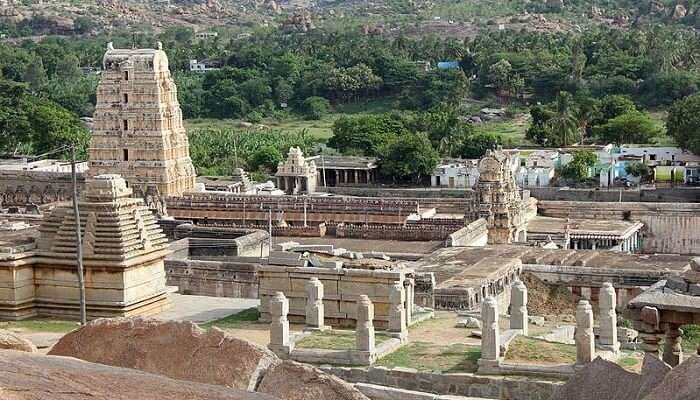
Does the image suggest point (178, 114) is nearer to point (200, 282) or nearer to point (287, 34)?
point (200, 282)

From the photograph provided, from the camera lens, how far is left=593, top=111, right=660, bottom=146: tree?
62844 millimetres

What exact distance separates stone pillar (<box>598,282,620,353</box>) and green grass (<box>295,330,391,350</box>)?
11.2 ft

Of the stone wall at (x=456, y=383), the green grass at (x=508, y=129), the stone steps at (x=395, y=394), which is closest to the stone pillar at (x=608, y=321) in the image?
the stone wall at (x=456, y=383)

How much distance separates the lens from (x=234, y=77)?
95000mm

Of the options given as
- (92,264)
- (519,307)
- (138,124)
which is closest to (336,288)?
(519,307)

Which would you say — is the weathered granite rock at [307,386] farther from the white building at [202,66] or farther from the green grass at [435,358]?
the white building at [202,66]

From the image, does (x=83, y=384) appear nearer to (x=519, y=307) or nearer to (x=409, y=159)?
(x=519, y=307)

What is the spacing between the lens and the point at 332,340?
62.6ft

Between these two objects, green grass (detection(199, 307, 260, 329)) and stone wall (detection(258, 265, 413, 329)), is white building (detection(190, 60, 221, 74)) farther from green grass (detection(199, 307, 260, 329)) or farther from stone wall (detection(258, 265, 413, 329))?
stone wall (detection(258, 265, 413, 329))

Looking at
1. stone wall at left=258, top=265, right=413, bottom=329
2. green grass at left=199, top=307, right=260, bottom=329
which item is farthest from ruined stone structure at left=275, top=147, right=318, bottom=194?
stone wall at left=258, top=265, right=413, bottom=329

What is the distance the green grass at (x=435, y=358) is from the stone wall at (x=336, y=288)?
173cm

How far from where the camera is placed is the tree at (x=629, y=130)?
62844 mm

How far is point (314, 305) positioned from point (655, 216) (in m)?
28.6

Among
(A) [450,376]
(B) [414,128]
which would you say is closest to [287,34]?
(B) [414,128]
